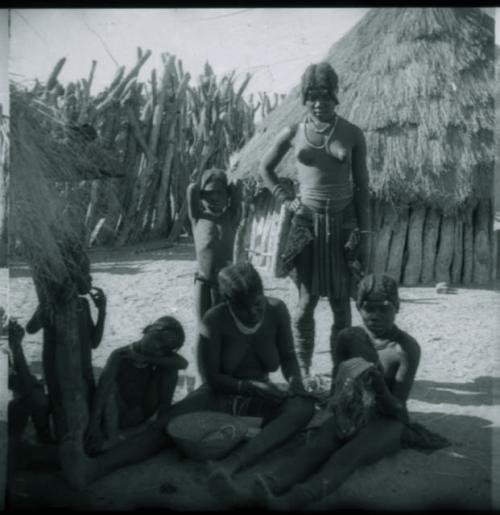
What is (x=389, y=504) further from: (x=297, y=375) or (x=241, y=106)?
(x=241, y=106)

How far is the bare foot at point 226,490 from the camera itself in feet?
8.61

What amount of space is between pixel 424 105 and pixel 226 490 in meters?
5.29

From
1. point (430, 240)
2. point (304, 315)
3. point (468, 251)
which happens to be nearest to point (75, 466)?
point (304, 315)

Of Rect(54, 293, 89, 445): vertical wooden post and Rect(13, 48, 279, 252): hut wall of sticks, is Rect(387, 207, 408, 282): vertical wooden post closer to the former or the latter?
Rect(13, 48, 279, 252): hut wall of sticks

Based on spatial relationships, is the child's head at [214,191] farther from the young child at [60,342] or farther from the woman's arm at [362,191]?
the young child at [60,342]

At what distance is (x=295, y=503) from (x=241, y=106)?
→ 10882 mm

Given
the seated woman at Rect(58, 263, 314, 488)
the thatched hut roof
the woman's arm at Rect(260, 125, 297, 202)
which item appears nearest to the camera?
the seated woman at Rect(58, 263, 314, 488)

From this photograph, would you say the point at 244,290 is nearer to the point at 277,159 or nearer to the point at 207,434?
the point at 207,434

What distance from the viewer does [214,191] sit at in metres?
3.80

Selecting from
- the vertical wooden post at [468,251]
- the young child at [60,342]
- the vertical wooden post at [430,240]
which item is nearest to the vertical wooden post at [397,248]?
the vertical wooden post at [430,240]

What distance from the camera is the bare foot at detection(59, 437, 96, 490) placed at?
9.03 feet

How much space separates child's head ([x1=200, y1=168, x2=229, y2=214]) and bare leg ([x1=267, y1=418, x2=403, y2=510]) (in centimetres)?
149

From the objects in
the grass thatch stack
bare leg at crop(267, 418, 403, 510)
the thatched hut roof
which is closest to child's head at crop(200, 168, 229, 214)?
the grass thatch stack

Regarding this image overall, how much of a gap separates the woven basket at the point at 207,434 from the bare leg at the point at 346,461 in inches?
14.6
